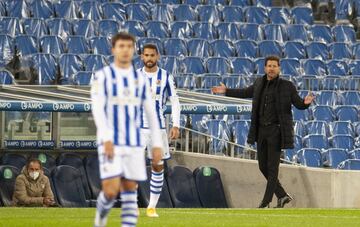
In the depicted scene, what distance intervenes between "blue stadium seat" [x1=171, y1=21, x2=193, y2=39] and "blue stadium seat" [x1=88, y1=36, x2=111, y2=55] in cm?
197

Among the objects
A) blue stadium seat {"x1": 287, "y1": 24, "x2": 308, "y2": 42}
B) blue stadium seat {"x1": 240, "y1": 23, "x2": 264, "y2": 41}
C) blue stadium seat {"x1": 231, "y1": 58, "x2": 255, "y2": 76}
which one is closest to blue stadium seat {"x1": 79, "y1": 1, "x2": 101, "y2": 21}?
blue stadium seat {"x1": 231, "y1": 58, "x2": 255, "y2": 76}

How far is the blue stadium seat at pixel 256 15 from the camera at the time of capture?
96.1 feet

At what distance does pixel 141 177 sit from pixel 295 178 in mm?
10070

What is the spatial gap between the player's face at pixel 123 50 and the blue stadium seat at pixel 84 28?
15596 millimetres

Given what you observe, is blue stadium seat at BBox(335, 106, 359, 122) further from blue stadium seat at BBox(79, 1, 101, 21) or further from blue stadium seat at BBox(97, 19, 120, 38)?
blue stadium seat at BBox(79, 1, 101, 21)

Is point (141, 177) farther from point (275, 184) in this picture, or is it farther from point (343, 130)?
point (343, 130)

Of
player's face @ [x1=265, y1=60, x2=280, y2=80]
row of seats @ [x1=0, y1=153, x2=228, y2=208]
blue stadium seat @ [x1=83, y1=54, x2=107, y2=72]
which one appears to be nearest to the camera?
player's face @ [x1=265, y1=60, x2=280, y2=80]

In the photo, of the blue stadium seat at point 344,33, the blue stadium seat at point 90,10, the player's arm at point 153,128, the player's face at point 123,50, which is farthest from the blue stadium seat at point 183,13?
the player's face at point 123,50

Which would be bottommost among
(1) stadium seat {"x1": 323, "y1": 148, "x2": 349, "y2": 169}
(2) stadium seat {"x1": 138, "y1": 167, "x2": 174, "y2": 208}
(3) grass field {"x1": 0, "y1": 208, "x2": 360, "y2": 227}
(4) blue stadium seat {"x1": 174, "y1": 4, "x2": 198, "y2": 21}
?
(2) stadium seat {"x1": 138, "y1": 167, "x2": 174, "y2": 208}

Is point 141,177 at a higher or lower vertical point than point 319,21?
lower

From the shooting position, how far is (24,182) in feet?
61.2

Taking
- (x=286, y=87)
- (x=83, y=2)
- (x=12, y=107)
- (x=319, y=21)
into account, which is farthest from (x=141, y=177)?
(x=319, y=21)

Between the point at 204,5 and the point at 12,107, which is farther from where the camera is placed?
the point at 204,5

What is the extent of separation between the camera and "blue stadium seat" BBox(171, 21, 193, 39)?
2759 cm
